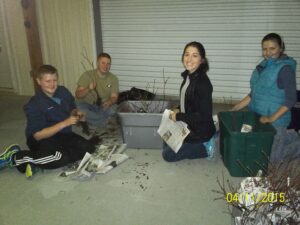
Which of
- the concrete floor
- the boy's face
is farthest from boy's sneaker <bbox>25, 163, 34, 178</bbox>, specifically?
the boy's face

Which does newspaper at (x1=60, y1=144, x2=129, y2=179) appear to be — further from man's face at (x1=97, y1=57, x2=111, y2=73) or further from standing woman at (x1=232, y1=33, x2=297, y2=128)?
standing woman at (x1=232, y1=33, x2=297, y2=128)

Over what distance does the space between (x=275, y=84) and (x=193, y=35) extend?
2.18 metres

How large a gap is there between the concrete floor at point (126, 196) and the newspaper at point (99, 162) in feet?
0.19

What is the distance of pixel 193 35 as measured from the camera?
4.50 meters

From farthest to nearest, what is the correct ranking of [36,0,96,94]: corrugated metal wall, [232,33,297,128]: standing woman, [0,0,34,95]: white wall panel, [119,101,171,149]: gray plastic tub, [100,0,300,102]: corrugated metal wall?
1. [0,0,34,95]: white wall panel
2. [36,0,96,94]: corrugated metal wall
3. [100,0,300,102]: corrugated metal wall
4. [119,101,171,149]: gray plastic tub
5. [232,33,297,128]: standing woman

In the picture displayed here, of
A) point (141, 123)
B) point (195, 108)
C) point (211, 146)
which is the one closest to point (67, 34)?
point (141, 123)

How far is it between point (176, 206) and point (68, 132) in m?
1.35

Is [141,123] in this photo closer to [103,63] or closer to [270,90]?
[103,63]

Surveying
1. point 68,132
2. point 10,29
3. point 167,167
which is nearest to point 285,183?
point 167,167

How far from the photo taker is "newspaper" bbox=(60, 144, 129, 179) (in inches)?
105

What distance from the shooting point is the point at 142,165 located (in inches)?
112

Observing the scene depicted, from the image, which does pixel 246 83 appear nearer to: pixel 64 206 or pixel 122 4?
pixel 122 4

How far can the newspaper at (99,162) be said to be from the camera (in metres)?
2.68
